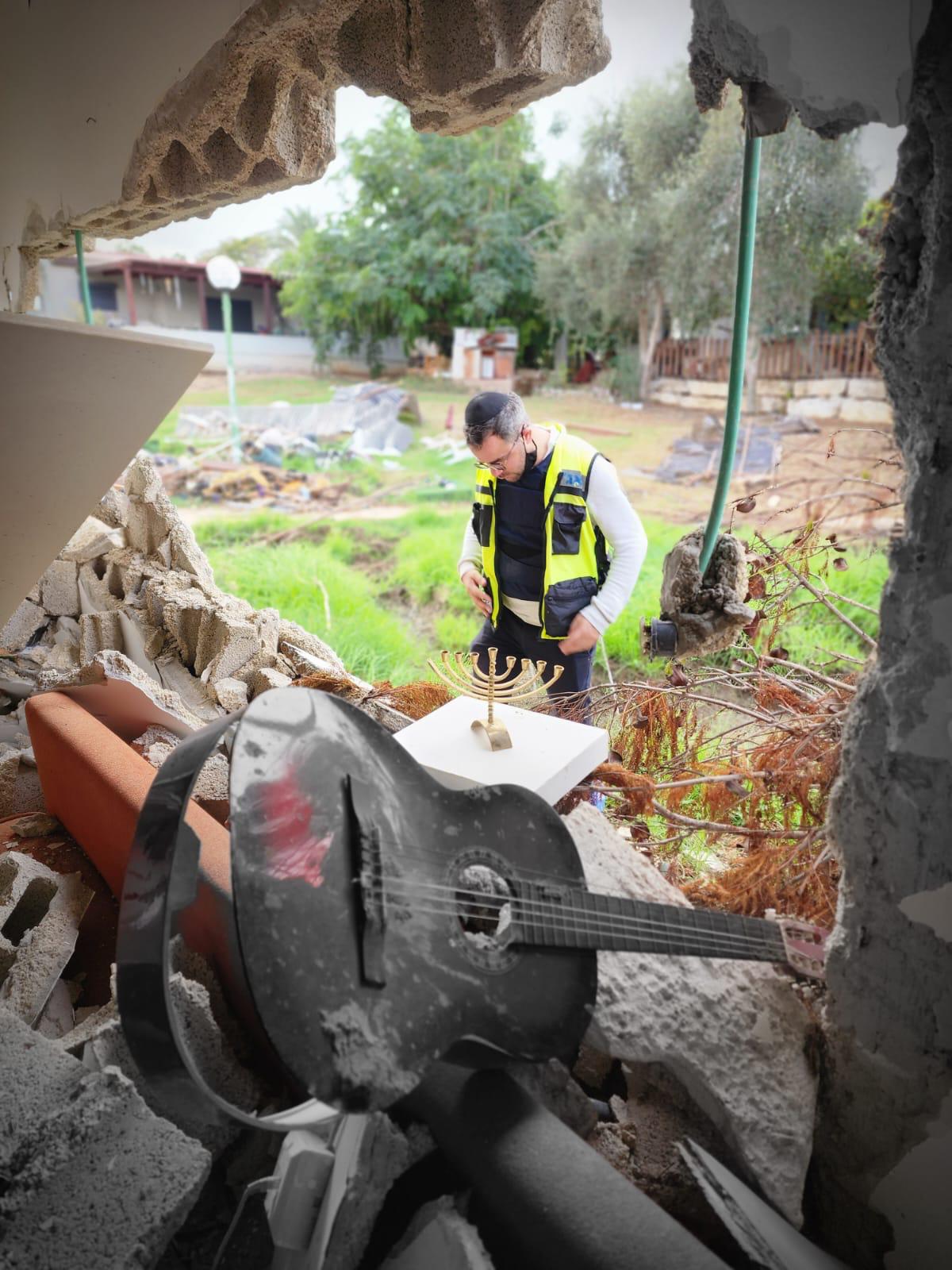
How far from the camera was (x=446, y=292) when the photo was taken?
663 inches

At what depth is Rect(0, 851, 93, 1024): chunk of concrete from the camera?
1979 mm

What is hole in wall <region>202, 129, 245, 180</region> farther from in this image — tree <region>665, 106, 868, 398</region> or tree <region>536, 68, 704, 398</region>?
tree <region>536, 68, 704, 398</region>

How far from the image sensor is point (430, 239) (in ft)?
54.3

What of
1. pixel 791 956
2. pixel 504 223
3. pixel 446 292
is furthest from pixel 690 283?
pixel 791 956

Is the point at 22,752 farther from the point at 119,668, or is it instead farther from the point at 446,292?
the point at 446,292

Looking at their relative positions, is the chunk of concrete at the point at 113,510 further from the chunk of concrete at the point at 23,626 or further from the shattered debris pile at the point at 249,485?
the shattered debris pile at the point at 249,485

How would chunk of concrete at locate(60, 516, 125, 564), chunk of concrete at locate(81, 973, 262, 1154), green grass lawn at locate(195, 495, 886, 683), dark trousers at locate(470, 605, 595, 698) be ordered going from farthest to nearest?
green grass lawn at locate(195, 495, 886, 683)
chunk of concrete at locate(60, 516, 125, 564)
dark trousers at locate(470, 605, 595, 698)
chunk of concrete at locate(81, 973, 262, 1154)

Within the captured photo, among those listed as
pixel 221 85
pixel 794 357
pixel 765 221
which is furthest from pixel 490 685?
pixel 794 357

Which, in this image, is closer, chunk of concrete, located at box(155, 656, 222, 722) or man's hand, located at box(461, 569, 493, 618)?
chunk of concrete, located at box(155, 656, 222, 722)

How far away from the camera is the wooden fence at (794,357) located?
13.0 m

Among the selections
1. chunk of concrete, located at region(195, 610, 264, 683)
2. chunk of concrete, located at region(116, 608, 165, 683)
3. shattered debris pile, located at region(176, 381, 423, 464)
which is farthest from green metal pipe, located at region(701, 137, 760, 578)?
shattered debris pile, located at region(176, 381, 423, 464)

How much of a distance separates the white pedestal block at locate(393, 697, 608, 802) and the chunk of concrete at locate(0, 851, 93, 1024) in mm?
1051

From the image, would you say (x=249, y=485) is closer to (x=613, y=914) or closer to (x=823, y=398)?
(x=823, y=398)

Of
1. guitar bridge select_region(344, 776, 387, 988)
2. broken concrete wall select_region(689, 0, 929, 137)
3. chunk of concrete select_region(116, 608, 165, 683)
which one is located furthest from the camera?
chunk of concrete select_region(116, 608, 165, 683)
